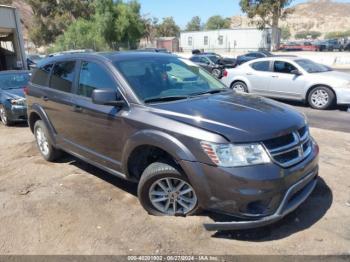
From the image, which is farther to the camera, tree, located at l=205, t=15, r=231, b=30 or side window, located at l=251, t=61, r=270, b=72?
tree, located at l=205, t=15, r=231, b=30

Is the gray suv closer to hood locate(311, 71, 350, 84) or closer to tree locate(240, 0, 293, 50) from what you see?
hood locate(311, 71, 350, 84)

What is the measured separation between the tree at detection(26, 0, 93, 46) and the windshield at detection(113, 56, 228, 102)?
60.6 meters

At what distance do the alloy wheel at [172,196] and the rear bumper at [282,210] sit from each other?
0.36 meters

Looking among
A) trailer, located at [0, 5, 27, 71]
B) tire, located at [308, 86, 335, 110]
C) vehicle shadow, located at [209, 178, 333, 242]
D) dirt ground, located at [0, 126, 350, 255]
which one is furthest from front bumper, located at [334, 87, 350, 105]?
trailer, located at [0, 5, 27, 71]

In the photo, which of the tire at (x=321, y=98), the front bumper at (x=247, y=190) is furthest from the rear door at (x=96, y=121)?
the tire at (x=321, y=98)

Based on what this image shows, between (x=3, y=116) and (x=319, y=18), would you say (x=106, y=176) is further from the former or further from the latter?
(x=319, y=18)

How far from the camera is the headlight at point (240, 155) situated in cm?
327

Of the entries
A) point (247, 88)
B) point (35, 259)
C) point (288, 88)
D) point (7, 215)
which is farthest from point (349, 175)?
point (247, 88)

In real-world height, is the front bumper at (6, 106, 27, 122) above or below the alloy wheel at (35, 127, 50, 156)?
below

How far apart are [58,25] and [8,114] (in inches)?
2217

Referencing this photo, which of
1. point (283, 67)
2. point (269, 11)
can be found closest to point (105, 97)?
point (283, 67)

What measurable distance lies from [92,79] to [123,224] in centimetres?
183

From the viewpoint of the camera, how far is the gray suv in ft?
10.8

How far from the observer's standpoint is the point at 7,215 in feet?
14.2
